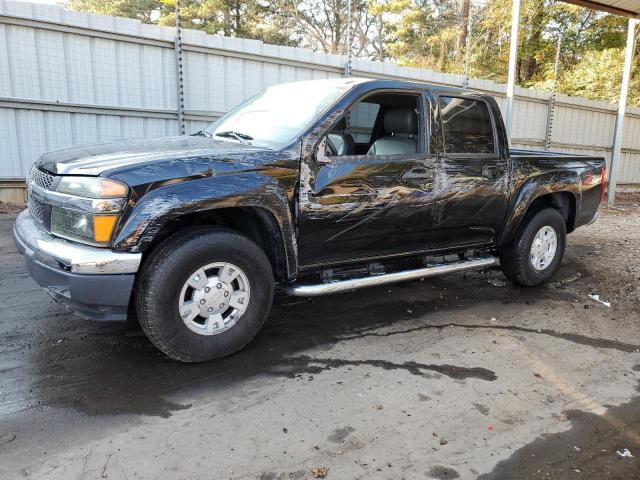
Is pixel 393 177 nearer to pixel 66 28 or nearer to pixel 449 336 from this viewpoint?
pixel 449 336

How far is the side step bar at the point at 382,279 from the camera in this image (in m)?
3.70

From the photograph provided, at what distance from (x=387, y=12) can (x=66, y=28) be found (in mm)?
20236

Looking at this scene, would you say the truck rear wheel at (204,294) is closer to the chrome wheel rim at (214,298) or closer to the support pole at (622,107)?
the chrome wheel rim at (214,298)

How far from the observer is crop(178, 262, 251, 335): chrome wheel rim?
3244 mm

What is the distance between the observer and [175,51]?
27.2 ft

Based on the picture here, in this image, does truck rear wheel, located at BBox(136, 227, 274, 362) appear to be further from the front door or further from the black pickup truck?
the front door

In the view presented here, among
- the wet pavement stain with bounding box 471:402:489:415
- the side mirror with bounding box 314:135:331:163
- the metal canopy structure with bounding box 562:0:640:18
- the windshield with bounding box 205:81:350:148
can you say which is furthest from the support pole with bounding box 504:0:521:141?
the wet pavement stain with bounding box 471:402:489:415

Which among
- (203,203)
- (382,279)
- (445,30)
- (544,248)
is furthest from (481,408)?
(445,30)

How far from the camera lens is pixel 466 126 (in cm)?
464

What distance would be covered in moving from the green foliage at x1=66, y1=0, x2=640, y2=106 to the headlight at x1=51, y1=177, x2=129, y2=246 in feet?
62.8

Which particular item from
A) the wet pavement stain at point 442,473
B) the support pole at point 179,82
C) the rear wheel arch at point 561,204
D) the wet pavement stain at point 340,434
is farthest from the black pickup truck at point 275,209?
the support pole at point 179,82

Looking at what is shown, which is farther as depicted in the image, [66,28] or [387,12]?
Result: [387,12]

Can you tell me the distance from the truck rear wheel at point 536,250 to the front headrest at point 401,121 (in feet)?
5.65

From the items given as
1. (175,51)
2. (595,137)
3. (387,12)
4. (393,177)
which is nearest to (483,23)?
(387,12)
